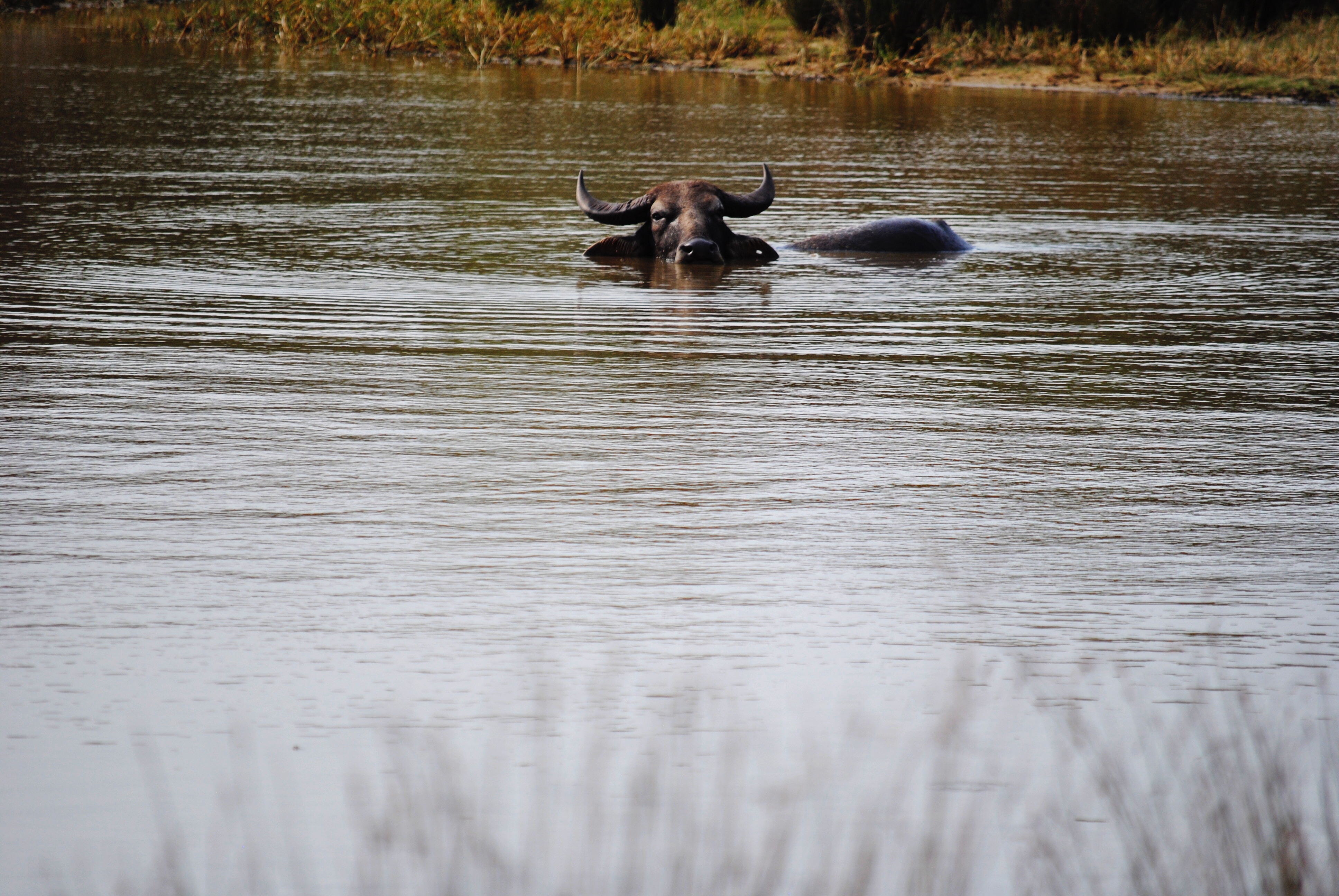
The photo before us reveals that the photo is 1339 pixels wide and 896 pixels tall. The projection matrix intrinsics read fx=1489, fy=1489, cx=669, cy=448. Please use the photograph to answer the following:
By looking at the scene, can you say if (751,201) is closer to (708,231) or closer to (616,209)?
(708,231)

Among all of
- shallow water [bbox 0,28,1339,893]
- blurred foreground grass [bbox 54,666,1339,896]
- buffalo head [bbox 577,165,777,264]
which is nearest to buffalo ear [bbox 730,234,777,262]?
buffalo head [bbox 577,165,777,264]

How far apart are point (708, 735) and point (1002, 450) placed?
8.12 feet

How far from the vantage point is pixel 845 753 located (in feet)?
8.95

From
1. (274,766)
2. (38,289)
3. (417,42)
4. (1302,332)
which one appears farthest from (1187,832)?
(417,42)

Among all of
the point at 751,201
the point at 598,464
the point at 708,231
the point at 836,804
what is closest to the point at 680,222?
the point at 708,231

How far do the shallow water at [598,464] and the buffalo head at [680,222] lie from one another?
330mm

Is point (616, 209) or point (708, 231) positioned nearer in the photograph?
point (708, 231)

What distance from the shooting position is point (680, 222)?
10.1m

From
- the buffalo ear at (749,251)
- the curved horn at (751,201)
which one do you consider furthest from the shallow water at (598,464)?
the curved horn at (751,201)

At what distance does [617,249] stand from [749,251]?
0.90m

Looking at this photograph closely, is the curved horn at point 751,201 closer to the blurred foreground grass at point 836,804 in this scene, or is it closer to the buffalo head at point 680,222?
the buffalo head at point 680,222

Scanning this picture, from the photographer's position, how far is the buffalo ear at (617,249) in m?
10.0

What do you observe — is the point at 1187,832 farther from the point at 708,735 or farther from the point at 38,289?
the point at 38,289


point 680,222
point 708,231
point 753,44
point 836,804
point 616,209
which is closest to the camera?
point 836,804
